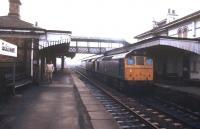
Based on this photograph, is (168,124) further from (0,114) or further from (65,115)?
(0,114)

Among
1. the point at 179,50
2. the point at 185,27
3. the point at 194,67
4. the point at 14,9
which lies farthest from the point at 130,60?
the point at 14,9

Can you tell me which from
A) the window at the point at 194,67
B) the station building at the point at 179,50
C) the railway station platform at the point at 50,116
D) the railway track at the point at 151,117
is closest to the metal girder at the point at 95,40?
the station building at the point at 179,50

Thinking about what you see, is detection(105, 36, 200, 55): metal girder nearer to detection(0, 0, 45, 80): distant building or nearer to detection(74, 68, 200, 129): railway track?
detection(74, 68, 200, 129): railway track

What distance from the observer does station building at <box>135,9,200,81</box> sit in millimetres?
21128

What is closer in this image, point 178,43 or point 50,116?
point 50,116

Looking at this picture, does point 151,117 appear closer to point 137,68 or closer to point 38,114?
point 38,114

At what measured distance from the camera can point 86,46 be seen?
201 ft

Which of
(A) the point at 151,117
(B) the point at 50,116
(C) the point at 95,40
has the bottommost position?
(A) the point at 151,117

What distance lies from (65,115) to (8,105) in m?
3.04

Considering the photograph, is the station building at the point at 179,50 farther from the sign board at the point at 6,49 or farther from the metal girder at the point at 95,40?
the metal girder at the point at 95,40

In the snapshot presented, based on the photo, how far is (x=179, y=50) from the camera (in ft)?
83.3

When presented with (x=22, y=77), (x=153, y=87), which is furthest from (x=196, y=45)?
(x=22, y=77)

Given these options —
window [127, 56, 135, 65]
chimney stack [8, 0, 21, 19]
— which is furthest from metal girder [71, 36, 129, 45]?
window [127, 56, 135, 65]

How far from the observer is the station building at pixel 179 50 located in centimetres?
2113
